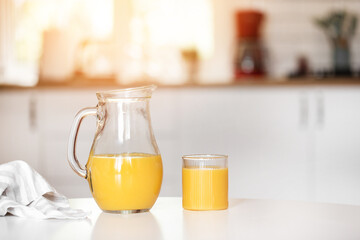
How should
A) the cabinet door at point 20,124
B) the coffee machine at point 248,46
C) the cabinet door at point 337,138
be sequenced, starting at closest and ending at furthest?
1. the cabinet door at point 337,138
2. the cabinet door at point 20,124
3. the coffee machine at point 248,46

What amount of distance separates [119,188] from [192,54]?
7.96ft

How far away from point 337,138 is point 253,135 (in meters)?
0.41

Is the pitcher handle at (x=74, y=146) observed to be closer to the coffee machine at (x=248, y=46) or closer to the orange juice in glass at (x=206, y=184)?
the orange juice in glass at (x=206, y=184)

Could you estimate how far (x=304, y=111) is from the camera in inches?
107

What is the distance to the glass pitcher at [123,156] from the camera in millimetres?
881

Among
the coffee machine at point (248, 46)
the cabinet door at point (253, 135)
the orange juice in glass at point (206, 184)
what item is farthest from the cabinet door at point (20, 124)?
the orange juice in glass at point (206, 184)

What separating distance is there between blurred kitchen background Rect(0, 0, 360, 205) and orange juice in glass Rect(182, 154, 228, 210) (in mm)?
1817

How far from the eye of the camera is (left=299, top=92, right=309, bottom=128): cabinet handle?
2.72 m

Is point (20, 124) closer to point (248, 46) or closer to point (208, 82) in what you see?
point (208, 82)

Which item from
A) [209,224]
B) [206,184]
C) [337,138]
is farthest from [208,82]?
[209,224]

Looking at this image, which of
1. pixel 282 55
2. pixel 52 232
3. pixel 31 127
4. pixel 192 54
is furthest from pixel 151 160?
pixel 282 55

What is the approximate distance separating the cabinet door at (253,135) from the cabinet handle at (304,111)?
0.04 ft

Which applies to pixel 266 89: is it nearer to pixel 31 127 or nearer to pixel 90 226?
pixel 31 127

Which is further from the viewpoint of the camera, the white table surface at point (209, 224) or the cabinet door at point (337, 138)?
the cabinet door at point (337, 138)
